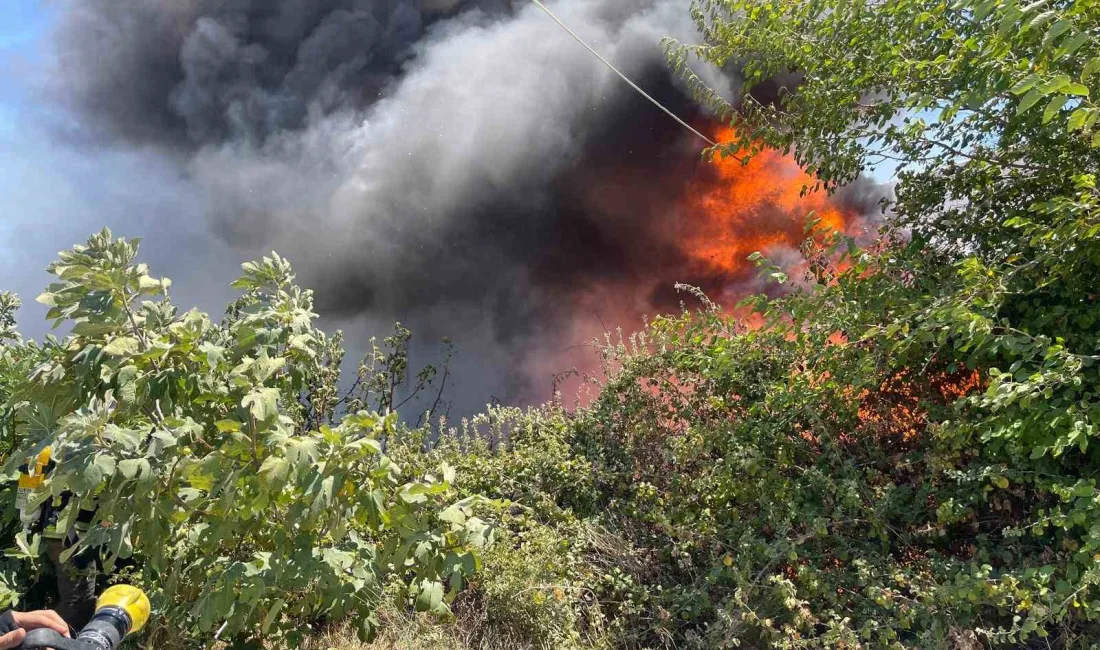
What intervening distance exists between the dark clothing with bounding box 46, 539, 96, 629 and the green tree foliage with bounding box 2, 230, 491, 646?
73 cm

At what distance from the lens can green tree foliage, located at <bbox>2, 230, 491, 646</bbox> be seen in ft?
7.91

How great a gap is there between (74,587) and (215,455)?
63.8 inches

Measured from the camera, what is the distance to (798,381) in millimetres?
4258

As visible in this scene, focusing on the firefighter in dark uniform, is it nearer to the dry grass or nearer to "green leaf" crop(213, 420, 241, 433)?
the dry grass

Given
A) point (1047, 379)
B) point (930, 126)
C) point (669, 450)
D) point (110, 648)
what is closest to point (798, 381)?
point (669, 450)

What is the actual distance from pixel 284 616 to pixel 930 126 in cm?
443

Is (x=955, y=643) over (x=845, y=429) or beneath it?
beneath

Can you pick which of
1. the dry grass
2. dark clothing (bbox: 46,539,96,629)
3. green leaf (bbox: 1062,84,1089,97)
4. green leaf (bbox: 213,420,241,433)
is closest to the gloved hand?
green leaf (bbox: 213,420,241,433)

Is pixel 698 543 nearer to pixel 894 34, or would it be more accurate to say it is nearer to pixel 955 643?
pixel 955 643

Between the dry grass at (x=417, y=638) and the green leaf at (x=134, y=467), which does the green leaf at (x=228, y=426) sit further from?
the dry grass at (x=417, y=638)

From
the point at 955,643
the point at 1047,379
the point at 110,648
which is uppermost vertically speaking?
the point at 1047,379

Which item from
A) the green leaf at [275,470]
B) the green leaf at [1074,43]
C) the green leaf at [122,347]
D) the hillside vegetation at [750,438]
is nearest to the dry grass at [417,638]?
the hillside vegetation at [750,438]

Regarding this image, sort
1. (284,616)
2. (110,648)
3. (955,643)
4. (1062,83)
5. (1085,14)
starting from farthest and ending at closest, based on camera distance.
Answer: (284,616)
(955,643)
(1085,14)
(1062,83)
(110,648)

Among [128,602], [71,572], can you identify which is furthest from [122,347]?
[71,572]
